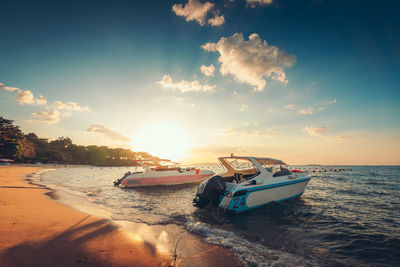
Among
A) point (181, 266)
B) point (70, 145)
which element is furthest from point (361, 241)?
point (70, 145)

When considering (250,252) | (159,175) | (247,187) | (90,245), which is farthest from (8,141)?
(250,252)

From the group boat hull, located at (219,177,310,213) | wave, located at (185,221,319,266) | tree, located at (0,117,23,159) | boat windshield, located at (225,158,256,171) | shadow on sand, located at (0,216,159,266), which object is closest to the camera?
shadow on sand, located at (0,216,159,266)

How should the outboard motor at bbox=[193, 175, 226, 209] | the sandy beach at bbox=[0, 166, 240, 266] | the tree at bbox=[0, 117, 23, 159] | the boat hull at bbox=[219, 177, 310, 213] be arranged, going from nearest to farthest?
the sandy beach at bbox=[0, 166, 240, 266], the boat hull at bbox=[219, 177, 310, 213], the outboard motor at bbox=[193, 175, 226, 209], the tree at bbox=[0, 117, 23, 159]

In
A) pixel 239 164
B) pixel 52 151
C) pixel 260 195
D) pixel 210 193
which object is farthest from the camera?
pixel 52 151

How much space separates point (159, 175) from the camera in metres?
18.3

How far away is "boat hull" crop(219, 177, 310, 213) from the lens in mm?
7574

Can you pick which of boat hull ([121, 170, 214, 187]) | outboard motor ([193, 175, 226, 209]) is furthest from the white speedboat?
boat hull ([121, 170, 214, 187])

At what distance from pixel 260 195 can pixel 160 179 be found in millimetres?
12401

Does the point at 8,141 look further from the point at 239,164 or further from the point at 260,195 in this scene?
the point at 260,195

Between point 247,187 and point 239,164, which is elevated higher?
point 239,164

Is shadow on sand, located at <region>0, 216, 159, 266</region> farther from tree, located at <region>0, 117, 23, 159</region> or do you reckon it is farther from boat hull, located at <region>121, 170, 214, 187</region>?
tree, located at <region>0, 117, 23, 159</region>

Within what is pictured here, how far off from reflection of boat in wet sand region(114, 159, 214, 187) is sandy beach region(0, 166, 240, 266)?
1171 centimetres

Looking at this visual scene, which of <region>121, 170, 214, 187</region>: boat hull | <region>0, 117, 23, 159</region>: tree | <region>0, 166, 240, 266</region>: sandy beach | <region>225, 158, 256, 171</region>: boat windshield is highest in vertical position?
<region>0, 117, 23, 159</region>: tree

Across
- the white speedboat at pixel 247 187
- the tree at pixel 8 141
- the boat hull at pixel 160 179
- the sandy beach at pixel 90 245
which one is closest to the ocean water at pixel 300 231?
the white speedboat at pixel 247 187
